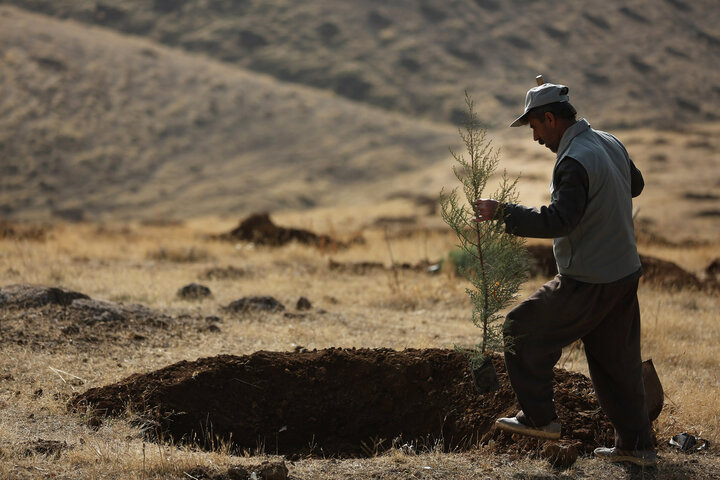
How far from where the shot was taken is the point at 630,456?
4.07 m

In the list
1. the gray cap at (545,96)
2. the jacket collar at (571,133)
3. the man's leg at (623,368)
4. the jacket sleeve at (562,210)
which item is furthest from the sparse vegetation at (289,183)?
the gray cap at (545,96)

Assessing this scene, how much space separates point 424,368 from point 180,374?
168 centimetres

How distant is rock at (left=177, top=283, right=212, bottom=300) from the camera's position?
8.89 m

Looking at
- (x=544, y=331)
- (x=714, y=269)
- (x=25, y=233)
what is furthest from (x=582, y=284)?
(x=25, y=233)

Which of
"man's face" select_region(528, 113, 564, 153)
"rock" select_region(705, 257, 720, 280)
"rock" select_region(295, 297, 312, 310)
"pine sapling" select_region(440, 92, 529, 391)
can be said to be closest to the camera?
"man's face" select_region(528, 113, 564, 153)

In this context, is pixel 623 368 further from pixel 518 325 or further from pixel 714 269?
pixel 714 269

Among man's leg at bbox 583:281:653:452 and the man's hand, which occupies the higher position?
the man's hand

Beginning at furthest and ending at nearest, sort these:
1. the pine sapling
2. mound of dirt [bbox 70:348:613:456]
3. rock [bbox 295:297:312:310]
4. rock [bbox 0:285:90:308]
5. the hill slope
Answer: the hill slope, rock [bbox 295:297:312:310], rock [bbox 0:285:90:308], mound of dirt [bbox 70:348:613:456], the pine sapling

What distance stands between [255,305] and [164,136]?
37.4 metres

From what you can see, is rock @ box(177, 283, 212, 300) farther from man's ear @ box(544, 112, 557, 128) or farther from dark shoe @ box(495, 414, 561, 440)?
man's ear @ box(544, 112, 557, 128)

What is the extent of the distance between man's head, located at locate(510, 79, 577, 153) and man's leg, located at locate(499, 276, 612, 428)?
29.4 inches

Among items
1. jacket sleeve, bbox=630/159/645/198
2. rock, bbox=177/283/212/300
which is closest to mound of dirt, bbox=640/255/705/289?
rock, bbox=177/283/212/300

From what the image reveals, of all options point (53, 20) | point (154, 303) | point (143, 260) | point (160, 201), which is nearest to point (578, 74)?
point (160, 201)

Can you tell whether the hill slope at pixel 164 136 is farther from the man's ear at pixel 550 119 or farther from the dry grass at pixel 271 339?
the man's ear at pixel 550 119
